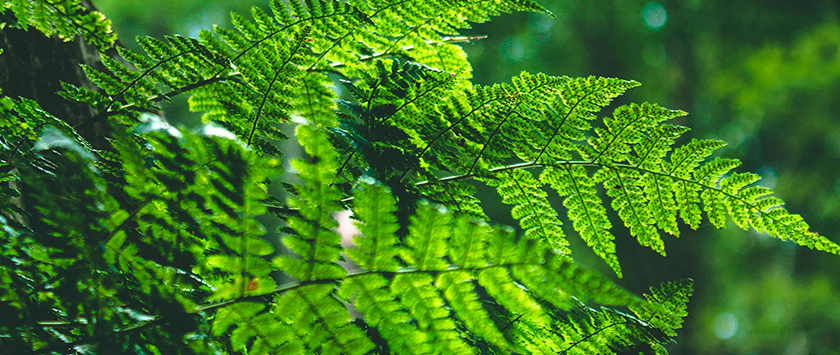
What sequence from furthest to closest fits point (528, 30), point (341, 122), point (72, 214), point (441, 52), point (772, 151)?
point (772, 151) → point (528, 30) → point (441, 52) → point (341, 122) → point (72, 214)

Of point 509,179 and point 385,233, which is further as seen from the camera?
point 509,179

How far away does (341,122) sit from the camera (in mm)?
540

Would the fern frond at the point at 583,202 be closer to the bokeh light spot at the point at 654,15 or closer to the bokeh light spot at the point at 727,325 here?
the bokeh light spot at the point at 654,15

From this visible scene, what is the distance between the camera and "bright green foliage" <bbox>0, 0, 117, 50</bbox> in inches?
16.8

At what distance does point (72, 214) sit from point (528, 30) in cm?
702

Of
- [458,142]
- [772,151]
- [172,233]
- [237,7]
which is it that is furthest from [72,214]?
[772,151]

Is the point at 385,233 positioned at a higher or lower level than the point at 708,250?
lower

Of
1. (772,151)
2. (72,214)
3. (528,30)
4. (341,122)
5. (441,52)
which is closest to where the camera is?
(72,214)

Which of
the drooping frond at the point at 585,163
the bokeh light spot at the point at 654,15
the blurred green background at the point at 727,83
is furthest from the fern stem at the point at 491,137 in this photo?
the bokeh light spot at the point at 654,15

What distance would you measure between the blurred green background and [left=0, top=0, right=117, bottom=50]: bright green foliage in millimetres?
5909

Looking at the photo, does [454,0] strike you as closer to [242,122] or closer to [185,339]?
[242,122]

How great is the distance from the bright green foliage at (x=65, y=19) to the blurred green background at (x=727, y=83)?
5.91m

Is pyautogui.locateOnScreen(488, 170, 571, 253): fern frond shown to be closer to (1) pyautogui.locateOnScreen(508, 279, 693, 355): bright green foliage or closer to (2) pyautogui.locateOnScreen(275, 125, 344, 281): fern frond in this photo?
(1) pyautogui.locateOnScreen(508, 279, 693, 355): bright green foliage

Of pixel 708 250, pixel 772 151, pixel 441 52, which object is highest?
pixel 772 151
